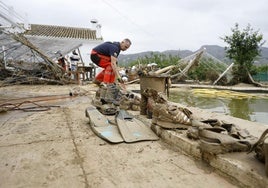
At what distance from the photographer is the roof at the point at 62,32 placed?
72.8 feet

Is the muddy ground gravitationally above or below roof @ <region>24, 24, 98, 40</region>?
below

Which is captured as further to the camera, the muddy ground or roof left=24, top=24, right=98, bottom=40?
roof left=24, top=24, right=98, bottom=40

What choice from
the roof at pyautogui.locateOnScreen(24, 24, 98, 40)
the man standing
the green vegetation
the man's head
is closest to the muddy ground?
the man standing

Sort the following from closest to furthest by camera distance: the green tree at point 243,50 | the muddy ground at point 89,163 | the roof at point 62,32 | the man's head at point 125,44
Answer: the muddy ground at point 89,163
the man's head at point 125,44
the green tree at point 243,50
the roof at point 62,32

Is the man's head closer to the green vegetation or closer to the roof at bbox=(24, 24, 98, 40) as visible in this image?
the green vegetation

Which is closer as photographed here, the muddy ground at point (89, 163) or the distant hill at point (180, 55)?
the muddy ground at point (89, 163)

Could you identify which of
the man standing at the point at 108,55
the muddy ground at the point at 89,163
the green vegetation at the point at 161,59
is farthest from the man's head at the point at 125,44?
the green vegetation at the point at 161,59

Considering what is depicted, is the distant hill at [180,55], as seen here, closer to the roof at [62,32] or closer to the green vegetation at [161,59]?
the green vegetation at [161,59]

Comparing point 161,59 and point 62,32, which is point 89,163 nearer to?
point 161,59

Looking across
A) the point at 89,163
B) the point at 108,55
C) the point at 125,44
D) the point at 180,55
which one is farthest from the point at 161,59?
the point at 89,163

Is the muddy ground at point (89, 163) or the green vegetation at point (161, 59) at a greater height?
the green vegetation at point (161, 59)

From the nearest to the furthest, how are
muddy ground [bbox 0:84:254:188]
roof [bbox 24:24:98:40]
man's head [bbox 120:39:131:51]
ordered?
muddy ground [bbox 0:84:254:188]
man's head [bbox 120:39:131:51]
roof [bbox 24:24:98:40]

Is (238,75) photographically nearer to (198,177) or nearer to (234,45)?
(234,45)

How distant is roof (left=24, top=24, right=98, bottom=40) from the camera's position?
2220 centimetres
